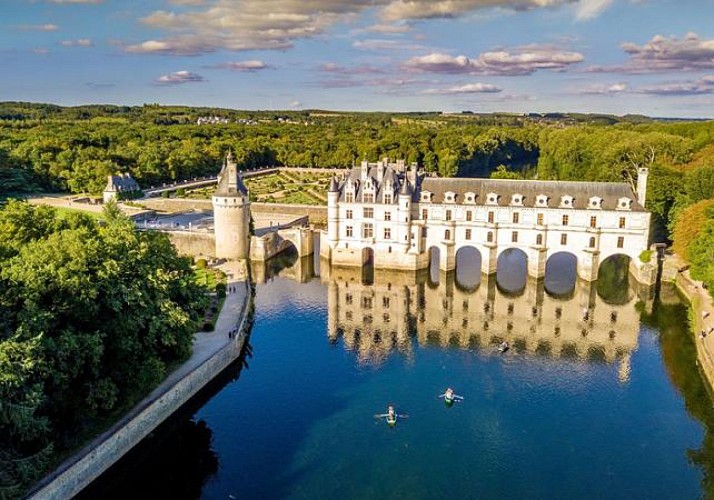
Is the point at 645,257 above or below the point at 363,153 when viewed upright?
below

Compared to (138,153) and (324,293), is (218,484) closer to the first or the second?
(324,293)

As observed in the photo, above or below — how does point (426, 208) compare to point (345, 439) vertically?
above

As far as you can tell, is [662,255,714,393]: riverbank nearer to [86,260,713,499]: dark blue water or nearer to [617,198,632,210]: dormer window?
[86,260,713,499]: dark blue water

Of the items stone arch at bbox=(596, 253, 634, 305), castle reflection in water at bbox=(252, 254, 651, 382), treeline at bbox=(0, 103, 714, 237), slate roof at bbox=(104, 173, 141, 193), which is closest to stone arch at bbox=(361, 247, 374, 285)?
castle reflection in water at bbox=(252, 254, 651, 382)

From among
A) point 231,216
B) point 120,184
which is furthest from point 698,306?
point 120,184

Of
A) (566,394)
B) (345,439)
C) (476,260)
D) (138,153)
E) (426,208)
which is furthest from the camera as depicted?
(138,153)

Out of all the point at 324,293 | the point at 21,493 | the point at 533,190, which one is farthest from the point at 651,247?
the point at 21,493

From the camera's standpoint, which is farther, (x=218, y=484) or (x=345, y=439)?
(x=345, y=439)

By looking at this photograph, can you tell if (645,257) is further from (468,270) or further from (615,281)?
(468,270)
